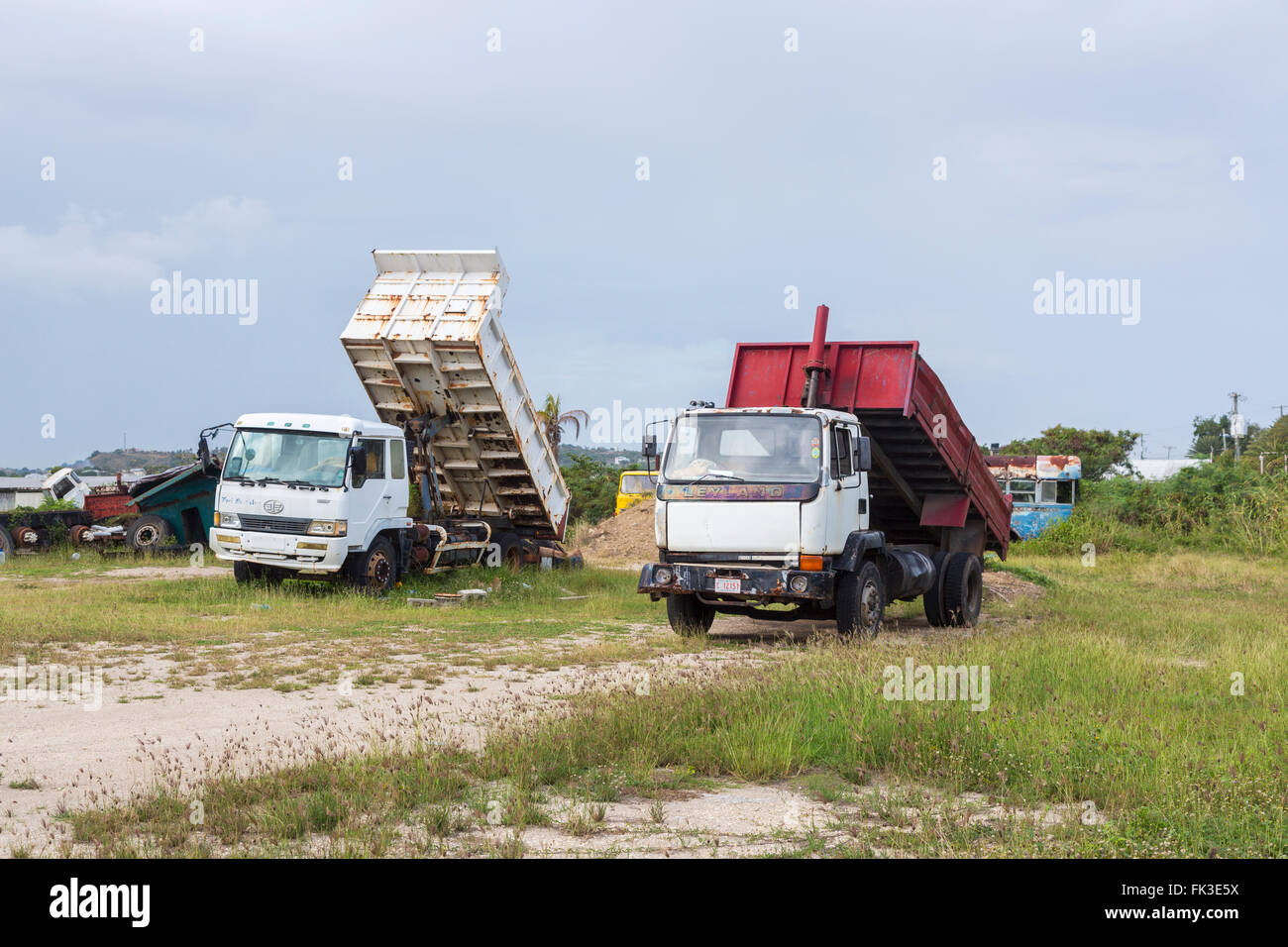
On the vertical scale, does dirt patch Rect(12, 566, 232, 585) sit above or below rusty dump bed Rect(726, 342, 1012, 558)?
below

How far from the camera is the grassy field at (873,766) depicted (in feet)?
17.1

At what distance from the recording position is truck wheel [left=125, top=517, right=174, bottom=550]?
2142 cm

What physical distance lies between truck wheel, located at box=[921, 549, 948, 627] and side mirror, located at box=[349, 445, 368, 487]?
7967 millimetres

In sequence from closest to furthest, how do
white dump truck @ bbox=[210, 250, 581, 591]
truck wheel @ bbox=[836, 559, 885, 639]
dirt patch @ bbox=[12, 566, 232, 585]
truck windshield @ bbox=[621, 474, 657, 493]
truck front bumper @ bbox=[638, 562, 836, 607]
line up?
truck front bumper @ bbox=[638, 562, 836, 607]
truck wheel @ bbox=[836, 559, 885, 639]
white dump truck @ bbox=[210, 250, 581, 591]
dirt patch @ bbox=[12, 566, 232, 585]
truck windshield @ bbox=[621, 474, 657, 493]

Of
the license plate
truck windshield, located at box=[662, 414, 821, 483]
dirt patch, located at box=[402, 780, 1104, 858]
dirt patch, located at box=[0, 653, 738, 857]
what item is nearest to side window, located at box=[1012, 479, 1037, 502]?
truck windshield, located at box=[662, 414, 821, 483]

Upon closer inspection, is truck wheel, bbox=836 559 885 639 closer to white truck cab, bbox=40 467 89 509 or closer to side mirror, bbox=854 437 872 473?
side mirror, bbox=854 437 872 473

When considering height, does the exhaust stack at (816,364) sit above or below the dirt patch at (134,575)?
above

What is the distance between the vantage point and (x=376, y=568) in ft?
54.7

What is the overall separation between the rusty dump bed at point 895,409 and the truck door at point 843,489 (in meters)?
0.71

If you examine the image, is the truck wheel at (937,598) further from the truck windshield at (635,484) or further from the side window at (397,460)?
the truck windshield at (635,484)

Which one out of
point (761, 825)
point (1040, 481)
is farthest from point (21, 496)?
point (1040, 481)

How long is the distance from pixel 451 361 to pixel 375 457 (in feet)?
6.15

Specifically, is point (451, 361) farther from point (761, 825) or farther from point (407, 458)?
point (761, 825)

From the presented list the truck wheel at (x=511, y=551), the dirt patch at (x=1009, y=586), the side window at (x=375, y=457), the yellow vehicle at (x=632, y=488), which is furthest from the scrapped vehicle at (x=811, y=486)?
the yellow vehicle at (x=632, y=488)
